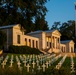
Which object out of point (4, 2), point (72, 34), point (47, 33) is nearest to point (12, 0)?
point (4, 2)

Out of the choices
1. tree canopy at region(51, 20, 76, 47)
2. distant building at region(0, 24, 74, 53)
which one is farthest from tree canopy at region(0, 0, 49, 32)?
tree canopy at region(51, 20, 76, 47)

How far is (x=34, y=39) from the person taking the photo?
6206 centimetres

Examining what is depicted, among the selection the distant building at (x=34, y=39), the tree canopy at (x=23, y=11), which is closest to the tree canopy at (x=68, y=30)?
the distant building at (x=34, y=39)

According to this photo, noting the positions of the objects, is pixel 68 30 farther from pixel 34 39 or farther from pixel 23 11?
pixel 23 11

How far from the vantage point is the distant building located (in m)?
51.4

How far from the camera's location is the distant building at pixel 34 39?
51391mm

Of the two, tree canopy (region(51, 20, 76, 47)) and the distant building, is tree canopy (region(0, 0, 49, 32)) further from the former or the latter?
tree canopy (region(51, 20, 76, 47))

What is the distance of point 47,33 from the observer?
67.4 m

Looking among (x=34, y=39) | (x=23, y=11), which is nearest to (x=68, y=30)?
(x=34, y=39)

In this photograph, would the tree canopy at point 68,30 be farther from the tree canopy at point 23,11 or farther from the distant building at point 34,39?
the tree canopy at point 23,11

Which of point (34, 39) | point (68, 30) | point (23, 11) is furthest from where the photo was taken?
point (68, 30)

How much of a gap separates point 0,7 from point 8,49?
2274 cm

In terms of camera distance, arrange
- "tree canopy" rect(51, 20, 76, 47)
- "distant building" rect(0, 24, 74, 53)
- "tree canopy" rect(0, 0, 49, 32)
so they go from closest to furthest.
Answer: "tree canopy" rect(0, 0, 49, 32)
"distant building" rect(0, 24, 74, 53)
"tree canopy" rect(51, 20, 76, 47)

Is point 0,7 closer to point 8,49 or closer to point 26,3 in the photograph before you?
point 26,3
